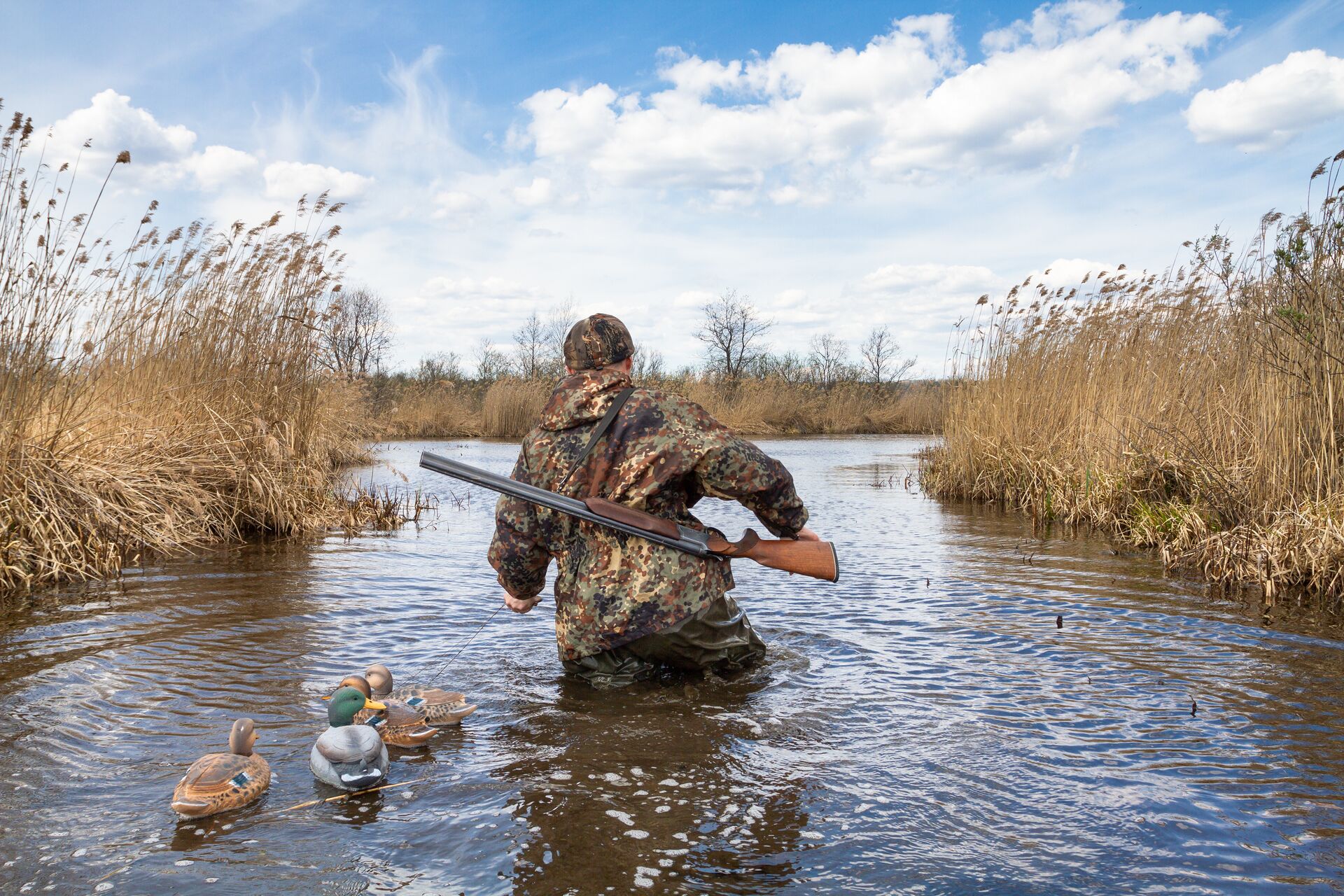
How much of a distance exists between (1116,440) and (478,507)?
28.9 ft

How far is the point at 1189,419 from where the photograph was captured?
9445mm

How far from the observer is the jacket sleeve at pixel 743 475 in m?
4.57

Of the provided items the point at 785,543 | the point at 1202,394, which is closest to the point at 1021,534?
→ the point at 1202,394

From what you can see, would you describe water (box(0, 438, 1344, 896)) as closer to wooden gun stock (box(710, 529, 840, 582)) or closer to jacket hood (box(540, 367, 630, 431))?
wooden gun stock (box(710, 529, 840, 582))

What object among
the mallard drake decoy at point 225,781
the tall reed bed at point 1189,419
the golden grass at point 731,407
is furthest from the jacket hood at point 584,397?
the golden grass at point 731,407

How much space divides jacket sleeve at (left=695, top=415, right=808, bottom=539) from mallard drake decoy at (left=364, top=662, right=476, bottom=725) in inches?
63.5

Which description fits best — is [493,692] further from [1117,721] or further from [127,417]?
[127,417]

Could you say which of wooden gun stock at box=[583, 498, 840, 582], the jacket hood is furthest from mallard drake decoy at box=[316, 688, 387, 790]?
the jacket hood

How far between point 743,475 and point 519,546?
3.99 ft

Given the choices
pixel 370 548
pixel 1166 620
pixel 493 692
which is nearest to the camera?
pixel 493 692

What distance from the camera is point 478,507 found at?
1417 centimetres

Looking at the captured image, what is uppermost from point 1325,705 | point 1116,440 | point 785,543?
point 1116,440

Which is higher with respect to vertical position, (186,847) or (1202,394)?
(1202,394)

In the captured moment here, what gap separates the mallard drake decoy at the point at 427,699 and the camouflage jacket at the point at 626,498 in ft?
2.13
